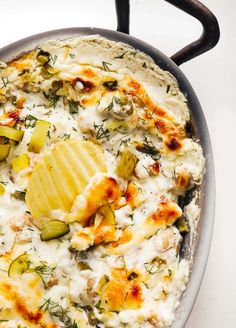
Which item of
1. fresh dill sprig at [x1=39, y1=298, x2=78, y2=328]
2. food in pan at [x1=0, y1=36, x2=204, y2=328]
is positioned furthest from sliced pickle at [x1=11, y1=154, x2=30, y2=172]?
fresh dill sprig at [x1=39, y1=298, x2=78, y2=328]

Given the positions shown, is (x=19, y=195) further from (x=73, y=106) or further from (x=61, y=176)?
(x=73, y=106)

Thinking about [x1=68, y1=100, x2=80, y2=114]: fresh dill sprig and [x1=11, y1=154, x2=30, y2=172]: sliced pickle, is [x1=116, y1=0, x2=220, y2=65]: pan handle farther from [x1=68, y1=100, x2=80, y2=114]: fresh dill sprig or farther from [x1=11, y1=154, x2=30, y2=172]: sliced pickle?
[x1=11, y1=154, x2=30, y2=172]: sliced pickle

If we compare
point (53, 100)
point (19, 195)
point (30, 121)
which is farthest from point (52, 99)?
point (19, 195)

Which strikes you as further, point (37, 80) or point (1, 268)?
Answer: point (37, 80)

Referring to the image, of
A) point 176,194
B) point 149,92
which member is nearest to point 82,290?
point 176,194

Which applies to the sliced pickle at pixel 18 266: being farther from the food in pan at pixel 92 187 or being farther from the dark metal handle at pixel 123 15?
the dark metal handle at pixel 123 15

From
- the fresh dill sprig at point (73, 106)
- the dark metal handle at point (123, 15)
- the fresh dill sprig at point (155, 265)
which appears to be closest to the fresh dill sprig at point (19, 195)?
the fresh dill sprig at point (73, 106)

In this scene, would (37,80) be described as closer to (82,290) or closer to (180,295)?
(82,290)
